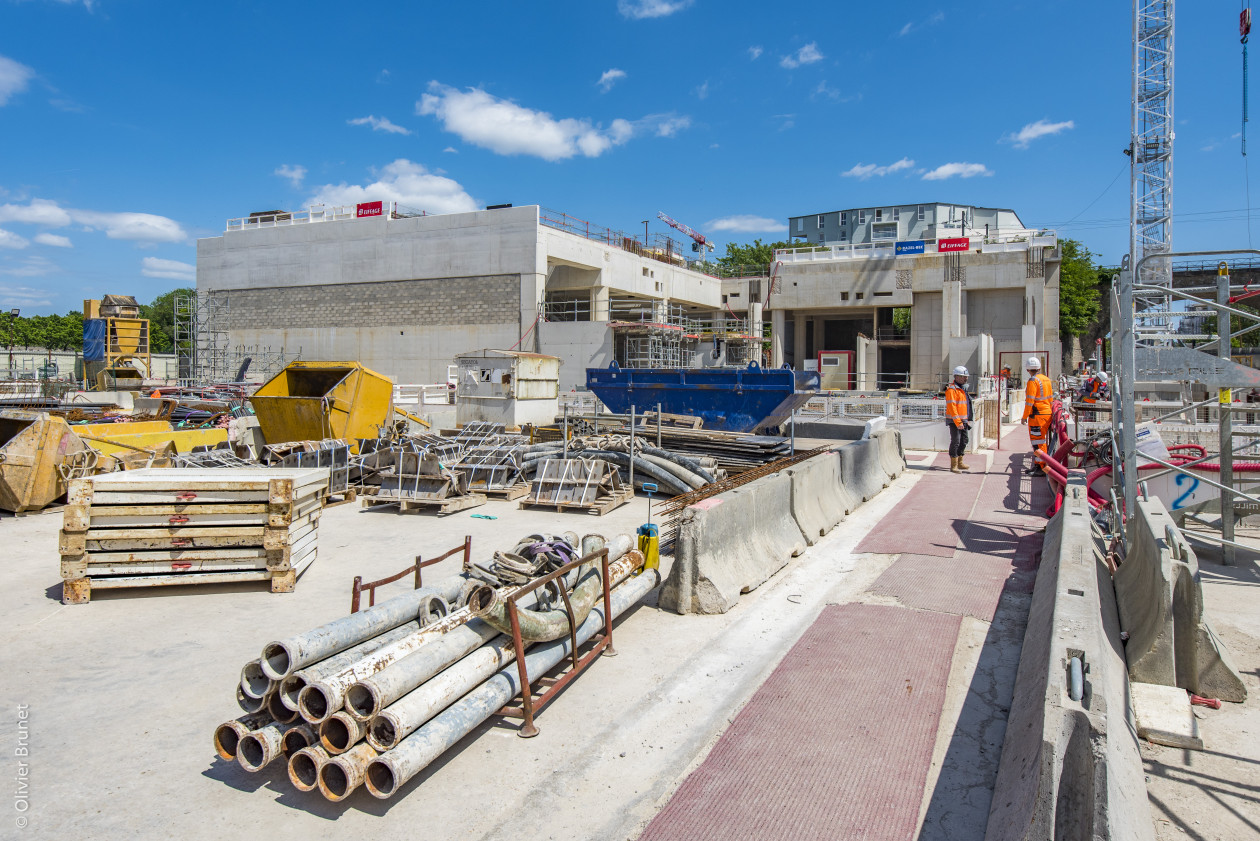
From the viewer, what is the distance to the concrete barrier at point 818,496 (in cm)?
893

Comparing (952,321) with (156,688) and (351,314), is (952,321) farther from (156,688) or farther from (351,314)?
(156,688)

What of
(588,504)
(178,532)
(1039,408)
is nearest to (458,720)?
(178,532)

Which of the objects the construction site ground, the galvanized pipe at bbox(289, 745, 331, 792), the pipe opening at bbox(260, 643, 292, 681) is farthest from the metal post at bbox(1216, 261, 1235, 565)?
the pipe opening at bbox(260, 643, 292, 681)

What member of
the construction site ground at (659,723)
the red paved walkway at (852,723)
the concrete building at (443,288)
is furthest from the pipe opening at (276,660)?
the concrete building at (443,288)

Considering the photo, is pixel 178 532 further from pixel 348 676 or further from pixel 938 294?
pixel 938 294

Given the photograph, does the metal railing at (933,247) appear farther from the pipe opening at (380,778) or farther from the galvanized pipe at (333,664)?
the pipe opening at (380,778)

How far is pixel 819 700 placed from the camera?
4.77 metres

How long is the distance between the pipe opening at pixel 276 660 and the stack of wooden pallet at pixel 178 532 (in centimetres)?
319

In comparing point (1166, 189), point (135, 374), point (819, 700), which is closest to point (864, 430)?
point (819, 700)

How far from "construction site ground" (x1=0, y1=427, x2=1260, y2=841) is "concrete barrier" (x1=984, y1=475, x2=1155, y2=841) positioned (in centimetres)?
41

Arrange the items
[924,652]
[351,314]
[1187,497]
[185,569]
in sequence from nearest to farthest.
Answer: [924,652], [185,569], [1187,497], [351,314]

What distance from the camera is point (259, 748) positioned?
151 inches

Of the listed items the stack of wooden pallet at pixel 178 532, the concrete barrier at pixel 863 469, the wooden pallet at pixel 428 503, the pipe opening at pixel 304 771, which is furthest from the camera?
the concrete barrier at pixel 863 469

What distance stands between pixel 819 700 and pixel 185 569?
19.2 feet
